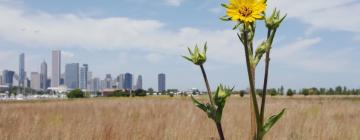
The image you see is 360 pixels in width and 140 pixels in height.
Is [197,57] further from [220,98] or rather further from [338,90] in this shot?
[338,90]

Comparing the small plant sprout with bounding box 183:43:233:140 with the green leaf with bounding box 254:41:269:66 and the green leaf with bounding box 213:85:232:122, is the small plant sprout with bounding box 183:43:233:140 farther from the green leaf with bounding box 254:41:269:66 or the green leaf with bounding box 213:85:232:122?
the green leaf with bounding box 254:41:269:66

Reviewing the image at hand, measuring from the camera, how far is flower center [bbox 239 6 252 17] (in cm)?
112

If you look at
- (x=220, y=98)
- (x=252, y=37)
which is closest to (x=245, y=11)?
(x=252, y=37)

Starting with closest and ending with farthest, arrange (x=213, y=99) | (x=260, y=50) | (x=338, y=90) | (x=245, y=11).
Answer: (x=245, y=11) → (x=260, y=50) → (x=213, y=99) → (x=338, y=90)

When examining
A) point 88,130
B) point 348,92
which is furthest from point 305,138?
point 348,92

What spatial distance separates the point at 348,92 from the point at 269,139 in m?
92.2

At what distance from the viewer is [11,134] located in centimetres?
568

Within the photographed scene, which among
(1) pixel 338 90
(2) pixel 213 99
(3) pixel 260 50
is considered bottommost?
(1) pixel 338 90

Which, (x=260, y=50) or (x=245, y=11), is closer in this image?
(x=245, y=11)

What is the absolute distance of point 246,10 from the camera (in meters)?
1.12

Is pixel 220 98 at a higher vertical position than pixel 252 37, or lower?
lower

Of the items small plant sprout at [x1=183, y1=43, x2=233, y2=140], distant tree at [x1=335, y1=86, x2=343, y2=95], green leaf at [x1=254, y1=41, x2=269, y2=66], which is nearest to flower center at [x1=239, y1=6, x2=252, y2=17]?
green leaf at [x1=254, y1=41, x2=269, y2=66]

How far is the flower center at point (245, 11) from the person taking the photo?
1123 mm

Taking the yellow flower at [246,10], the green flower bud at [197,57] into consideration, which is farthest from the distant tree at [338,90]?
the yellow flower at [246,10]
